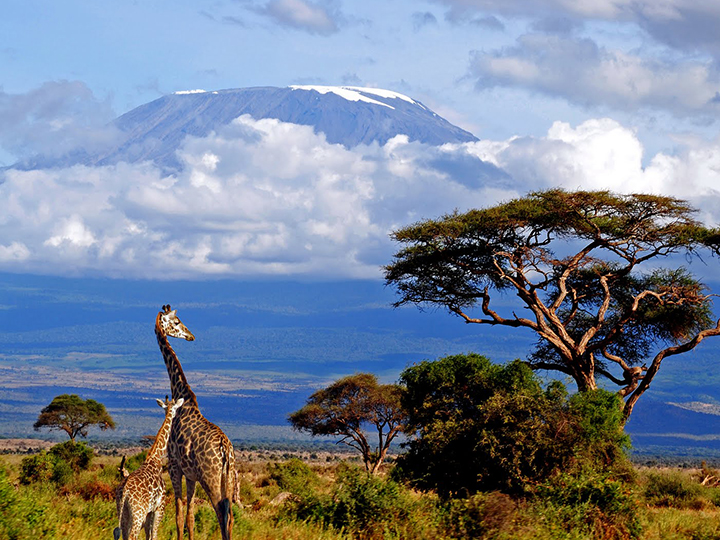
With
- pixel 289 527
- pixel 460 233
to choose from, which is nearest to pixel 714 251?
pixel 460 233

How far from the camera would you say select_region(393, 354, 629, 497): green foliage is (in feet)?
70.4

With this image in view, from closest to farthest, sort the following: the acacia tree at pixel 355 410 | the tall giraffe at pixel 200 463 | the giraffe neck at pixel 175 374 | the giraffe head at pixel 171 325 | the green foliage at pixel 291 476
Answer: the tall giraffe at pixel 200 463 → the giraffe neck at pixel 175 374 → the giraffe head at pixel 171 325 → the green foliage at pixel 291 476 → the acacia tree at pixel 355 410

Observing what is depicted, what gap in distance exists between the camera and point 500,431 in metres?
22.0

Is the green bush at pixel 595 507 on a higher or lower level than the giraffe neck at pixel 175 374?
lower

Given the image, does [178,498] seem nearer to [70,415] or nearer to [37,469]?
[37,469]

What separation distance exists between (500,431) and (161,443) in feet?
35.5

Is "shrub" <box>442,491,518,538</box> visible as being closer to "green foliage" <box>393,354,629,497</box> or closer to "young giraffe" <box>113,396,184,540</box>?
"green foliage" <box>393,354,629,497</box>

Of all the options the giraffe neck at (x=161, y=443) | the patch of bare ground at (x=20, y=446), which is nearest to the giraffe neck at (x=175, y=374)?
the giraffe neck at (x=161, y=443)

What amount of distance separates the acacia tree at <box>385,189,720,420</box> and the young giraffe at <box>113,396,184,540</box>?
18.5 m

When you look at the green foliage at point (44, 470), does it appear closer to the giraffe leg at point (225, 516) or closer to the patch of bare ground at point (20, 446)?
the giraffe leg at point (225, 516)

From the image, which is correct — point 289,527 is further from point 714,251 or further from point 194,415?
point 714,251

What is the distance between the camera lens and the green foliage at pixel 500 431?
845 inches

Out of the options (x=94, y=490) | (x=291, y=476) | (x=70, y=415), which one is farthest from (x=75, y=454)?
(x=70, y=415)

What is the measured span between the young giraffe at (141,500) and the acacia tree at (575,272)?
18482 mm
